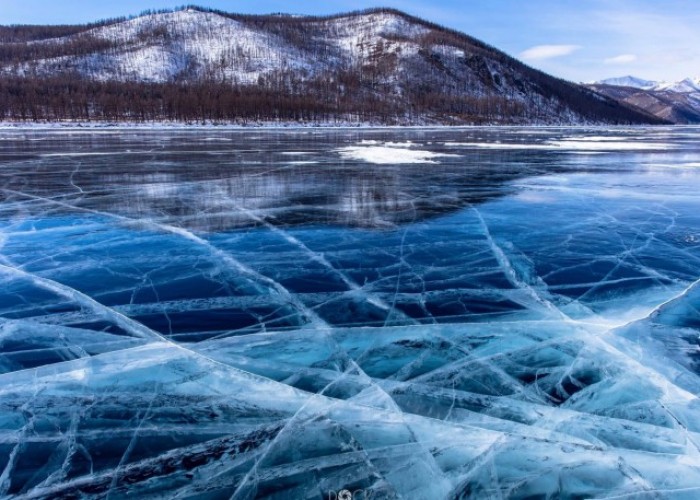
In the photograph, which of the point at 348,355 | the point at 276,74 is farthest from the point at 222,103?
the point at 348,355

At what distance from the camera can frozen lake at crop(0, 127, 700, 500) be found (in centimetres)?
226

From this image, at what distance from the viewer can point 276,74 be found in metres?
110

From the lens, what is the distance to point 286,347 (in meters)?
3.50

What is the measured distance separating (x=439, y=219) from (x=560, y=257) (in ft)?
7.38

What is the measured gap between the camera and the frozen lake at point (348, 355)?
2.26 m

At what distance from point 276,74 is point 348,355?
380 ft

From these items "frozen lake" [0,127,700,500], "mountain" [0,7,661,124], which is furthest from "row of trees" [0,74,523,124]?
"frozen lake" [0,127,700,500]

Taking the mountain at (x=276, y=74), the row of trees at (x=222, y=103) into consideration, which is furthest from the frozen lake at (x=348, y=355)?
the mountain at (x=276, y=74)

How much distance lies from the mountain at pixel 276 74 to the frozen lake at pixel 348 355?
220 feet

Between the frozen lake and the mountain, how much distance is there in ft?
220

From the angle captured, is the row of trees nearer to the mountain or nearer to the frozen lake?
the mountain

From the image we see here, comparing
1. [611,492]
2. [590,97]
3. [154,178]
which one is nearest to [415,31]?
[590,97]

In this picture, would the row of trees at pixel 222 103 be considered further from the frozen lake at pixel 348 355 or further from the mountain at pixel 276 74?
the frozen lake at pixel 348 355

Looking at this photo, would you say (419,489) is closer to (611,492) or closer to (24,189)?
(611,492)
